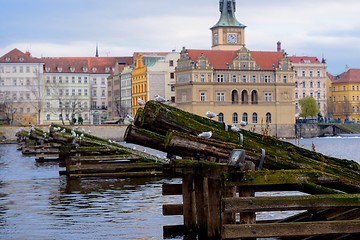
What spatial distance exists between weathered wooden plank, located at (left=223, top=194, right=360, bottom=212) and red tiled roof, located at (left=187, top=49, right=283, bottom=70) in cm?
14151

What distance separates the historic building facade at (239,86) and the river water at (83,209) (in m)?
118

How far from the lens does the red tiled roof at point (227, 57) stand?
157 m

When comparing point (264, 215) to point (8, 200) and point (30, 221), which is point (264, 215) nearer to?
point (30, 221)

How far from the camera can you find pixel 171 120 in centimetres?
1677

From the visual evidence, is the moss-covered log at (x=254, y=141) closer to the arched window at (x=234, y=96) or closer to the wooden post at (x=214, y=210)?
the wooden post at (x=214, y=210)

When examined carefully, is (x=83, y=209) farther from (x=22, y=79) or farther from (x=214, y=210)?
(x=22, y=79)

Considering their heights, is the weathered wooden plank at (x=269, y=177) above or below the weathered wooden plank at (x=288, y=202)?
above

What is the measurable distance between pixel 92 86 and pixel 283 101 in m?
52.3

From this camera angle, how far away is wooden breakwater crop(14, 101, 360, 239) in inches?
570

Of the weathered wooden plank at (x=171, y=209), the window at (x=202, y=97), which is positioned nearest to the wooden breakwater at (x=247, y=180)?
the weathered wooden plank at (x=171, y=209)

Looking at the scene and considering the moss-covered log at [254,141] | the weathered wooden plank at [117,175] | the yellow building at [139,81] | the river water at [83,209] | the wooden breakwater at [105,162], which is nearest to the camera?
the moss-covered log at [254,141]

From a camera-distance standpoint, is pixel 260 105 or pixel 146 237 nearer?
pixel 146 237

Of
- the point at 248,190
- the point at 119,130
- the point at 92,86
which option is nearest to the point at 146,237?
the point at 248,190

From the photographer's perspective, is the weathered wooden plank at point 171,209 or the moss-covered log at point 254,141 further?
the weathered wooden plank at point 171,209
